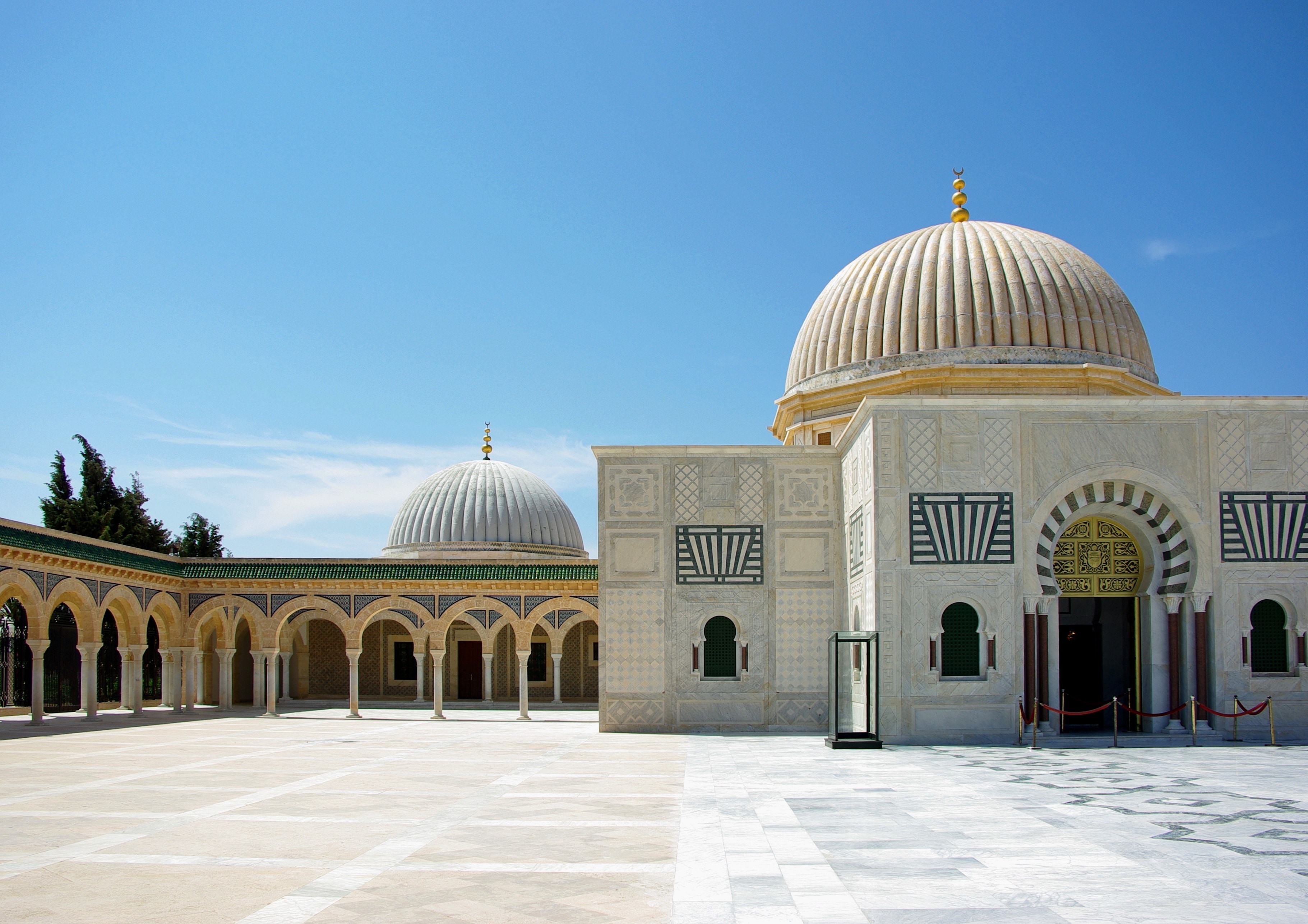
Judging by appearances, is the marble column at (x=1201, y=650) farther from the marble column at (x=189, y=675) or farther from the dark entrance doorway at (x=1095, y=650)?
the marble column at (x=189, y=675)

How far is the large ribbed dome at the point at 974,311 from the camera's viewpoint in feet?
54.4

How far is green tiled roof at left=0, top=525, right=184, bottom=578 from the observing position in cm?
1650

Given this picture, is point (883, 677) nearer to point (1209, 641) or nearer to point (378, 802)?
point (1209, 641)

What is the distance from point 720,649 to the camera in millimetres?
15695

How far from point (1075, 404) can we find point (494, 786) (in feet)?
28.5

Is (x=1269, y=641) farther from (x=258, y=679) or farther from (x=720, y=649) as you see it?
(x=258, y=679)

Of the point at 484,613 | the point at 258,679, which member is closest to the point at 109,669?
the point at 258,679

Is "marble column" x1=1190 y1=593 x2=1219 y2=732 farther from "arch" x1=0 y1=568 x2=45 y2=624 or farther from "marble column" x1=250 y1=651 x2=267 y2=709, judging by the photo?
"marble column" x1=250 y1=651 x2=267 y2=709

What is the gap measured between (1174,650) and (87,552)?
1705 cm

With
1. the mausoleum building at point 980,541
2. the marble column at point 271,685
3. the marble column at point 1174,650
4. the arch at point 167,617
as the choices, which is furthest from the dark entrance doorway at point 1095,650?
the arch at point 167,617

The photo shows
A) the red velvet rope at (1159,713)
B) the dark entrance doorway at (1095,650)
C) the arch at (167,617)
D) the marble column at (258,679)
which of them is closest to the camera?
the red velvet rope at (1159,713)

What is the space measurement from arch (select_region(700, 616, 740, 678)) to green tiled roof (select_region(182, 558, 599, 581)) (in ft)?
19.6

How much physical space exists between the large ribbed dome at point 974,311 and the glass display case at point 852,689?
15.6 ft

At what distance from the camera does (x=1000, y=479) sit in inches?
530
